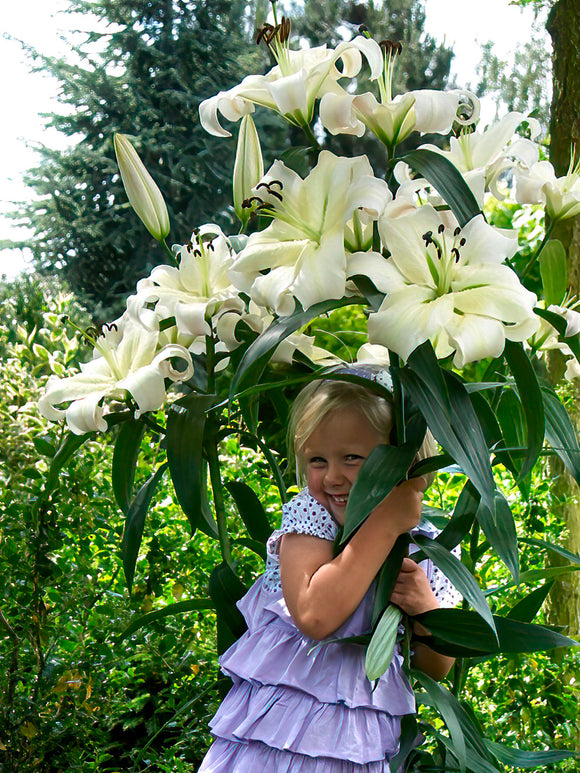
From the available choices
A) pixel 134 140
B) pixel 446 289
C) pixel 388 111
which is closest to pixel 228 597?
pixel 446 289

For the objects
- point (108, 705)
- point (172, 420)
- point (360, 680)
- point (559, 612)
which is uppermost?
point (172, 420)

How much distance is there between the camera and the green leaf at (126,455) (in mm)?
1218

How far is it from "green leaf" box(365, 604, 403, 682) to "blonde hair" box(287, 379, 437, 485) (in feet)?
0.74

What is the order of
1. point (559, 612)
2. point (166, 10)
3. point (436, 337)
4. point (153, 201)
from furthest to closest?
point (166, 10)
point (559, 612)
point (153, 201)
point (436, 337)

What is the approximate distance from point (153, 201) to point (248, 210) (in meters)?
0.13

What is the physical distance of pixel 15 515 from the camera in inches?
63.9

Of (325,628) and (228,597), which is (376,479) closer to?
(325,628)

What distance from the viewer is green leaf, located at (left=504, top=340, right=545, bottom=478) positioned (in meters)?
0.91

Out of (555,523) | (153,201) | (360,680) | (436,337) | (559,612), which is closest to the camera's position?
(436,337)

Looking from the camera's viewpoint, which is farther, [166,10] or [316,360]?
[166,10]

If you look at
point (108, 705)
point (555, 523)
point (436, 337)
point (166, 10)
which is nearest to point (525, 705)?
point (555, 523)

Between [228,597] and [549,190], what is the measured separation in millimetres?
715

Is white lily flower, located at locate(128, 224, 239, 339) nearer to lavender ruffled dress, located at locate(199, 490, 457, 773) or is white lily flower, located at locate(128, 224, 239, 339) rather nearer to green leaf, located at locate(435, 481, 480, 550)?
lavender ruffled dress, located at locate(199, 490, 457, 773)

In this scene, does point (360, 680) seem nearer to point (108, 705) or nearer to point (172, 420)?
point (172, 420)
